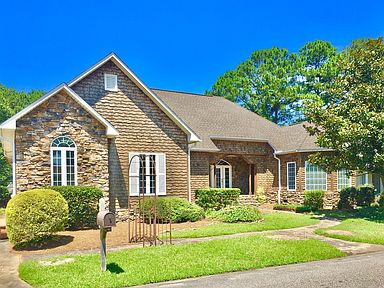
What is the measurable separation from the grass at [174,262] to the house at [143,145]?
9.42 ft

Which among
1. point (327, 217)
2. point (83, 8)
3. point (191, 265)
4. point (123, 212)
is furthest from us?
point (327, 217)

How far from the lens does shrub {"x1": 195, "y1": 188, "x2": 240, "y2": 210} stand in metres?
20.5

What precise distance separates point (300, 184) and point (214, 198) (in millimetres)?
6912

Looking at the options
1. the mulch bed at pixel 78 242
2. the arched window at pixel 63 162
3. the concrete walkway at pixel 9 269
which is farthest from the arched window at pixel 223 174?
the concrete walkway at pixel 9 269

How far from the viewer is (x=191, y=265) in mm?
8836

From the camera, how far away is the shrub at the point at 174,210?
647 inches

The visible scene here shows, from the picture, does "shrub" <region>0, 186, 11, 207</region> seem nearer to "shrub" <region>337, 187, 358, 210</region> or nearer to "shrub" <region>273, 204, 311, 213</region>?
"shrub" <region>273, 204, 311, 213</region>

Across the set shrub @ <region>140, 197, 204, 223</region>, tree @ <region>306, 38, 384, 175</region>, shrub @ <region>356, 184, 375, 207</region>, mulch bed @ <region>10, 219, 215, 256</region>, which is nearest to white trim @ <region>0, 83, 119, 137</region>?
shrub @ <region>140, 197, 204, 223</region>

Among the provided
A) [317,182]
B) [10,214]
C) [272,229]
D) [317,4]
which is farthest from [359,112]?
[10,214]

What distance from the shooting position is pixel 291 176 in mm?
25328

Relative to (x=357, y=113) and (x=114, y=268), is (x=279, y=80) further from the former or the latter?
(x=114, y=268)

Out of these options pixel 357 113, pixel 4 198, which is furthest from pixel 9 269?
pixel 4 198

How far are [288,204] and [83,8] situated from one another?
1628 centimetres

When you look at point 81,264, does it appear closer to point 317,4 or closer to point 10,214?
point 10,214
